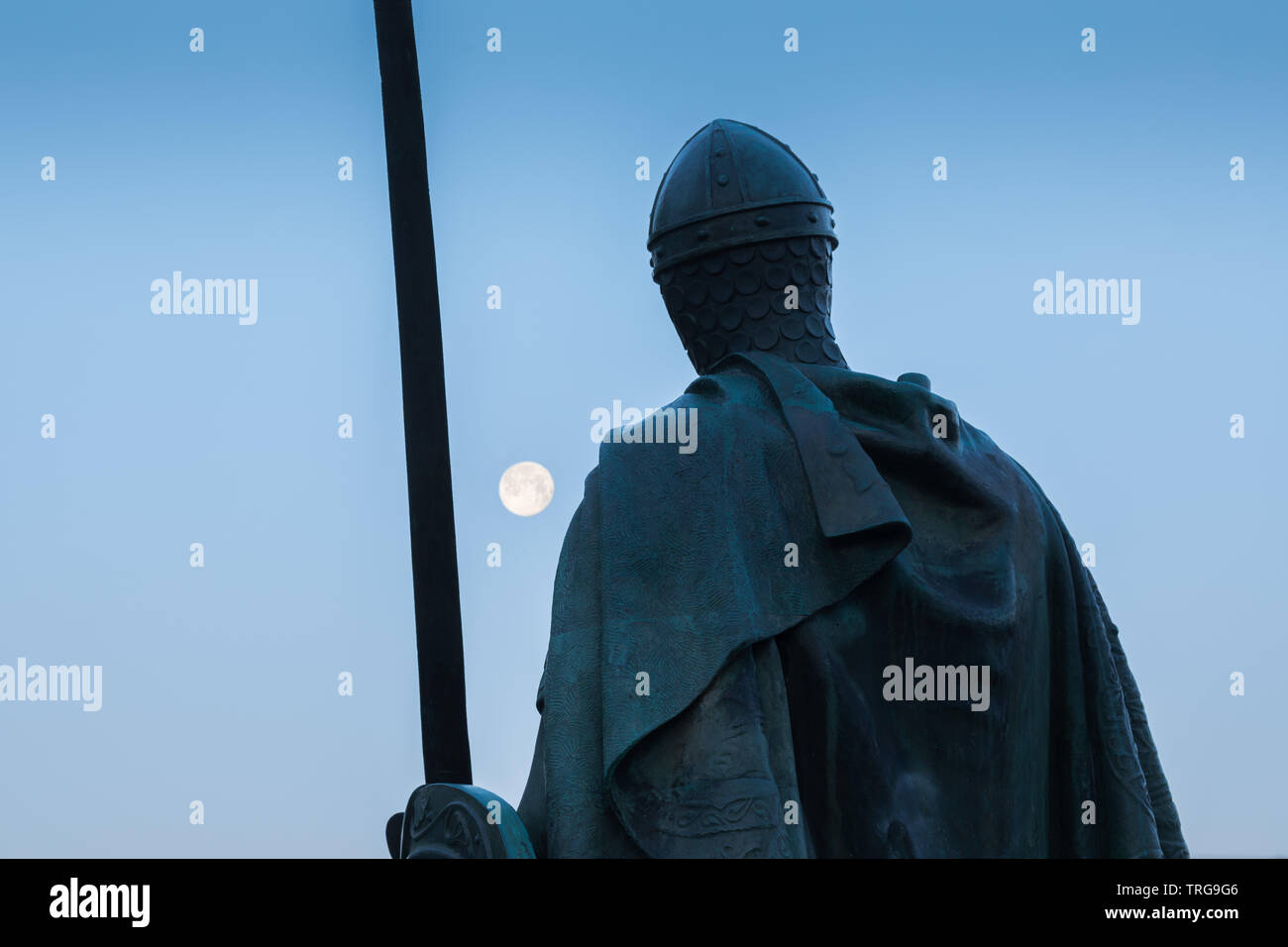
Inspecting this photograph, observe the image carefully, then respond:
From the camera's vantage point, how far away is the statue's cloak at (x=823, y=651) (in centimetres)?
584

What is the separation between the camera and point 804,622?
6.07 metres

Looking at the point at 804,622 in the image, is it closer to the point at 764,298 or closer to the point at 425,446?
the point at 764,298

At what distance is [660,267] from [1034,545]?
4.70 ft

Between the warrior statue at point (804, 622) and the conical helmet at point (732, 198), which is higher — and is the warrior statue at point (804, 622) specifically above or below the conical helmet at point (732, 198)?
below

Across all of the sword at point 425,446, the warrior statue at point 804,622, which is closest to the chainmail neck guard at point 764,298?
the warrior statue at point 804,622

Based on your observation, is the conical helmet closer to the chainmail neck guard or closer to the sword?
the chainmail neck guard

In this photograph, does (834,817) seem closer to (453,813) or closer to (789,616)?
(789,616)

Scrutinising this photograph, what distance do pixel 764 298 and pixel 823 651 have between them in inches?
46.9

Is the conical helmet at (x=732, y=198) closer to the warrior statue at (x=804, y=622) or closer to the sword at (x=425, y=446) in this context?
the warrior statue at (x=804, y=622)

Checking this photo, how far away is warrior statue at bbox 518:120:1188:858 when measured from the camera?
586 cm

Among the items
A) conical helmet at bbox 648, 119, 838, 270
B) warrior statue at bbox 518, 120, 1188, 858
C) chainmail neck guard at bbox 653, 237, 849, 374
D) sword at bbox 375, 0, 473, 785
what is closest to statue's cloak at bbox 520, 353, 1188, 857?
warrior statue at bbox 518, 120, 1188, 858

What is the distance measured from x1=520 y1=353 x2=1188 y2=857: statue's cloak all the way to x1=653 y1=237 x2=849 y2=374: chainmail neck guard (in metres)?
0.12

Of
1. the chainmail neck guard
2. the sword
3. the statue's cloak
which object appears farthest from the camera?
the sword
